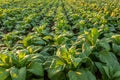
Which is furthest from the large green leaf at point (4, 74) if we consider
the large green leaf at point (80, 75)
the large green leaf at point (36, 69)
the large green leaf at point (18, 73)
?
the large green leaf at point (80, 75)

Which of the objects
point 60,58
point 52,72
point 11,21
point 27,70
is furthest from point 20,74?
point 11,21

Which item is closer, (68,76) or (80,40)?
(68,76)

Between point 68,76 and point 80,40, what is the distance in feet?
4.22

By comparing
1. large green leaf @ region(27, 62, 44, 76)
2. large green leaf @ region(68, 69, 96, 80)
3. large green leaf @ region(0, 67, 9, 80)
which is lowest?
large green leaf @ region(68, 69, 96, 80)

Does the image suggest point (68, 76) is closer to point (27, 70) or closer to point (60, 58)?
point (60, 58)

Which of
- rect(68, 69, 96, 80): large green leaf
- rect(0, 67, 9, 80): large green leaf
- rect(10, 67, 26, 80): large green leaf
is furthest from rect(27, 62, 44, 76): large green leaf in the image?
rect(68, 69, 96, 80): large green leaf

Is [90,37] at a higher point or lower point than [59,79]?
higher

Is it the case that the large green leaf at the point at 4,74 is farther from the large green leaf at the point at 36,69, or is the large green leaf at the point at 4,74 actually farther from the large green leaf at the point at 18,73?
the large green leaf at the point at 36,69

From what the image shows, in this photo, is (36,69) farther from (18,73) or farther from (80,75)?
(80,75)

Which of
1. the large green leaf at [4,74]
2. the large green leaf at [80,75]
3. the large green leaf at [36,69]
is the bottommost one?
the large green leaf at [80,75]

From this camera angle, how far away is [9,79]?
3174 mm

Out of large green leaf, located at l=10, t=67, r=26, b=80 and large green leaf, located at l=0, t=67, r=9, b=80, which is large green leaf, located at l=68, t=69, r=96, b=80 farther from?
large green leaf, located at l=0, t=67, r=9, b=80

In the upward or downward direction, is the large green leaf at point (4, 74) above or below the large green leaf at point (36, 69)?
above

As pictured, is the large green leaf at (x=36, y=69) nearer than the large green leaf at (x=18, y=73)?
No
